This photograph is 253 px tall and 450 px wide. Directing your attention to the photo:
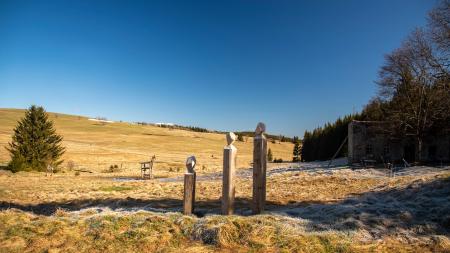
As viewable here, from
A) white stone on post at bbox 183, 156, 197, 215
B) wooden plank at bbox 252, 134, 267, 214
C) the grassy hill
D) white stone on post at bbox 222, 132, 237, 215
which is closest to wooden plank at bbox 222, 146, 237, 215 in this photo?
white stone on post at bbox 222, 132, 237, 215

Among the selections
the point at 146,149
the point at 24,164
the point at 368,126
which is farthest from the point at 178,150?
the point at 368,126

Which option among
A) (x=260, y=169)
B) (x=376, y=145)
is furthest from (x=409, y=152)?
(x=260, y=169)

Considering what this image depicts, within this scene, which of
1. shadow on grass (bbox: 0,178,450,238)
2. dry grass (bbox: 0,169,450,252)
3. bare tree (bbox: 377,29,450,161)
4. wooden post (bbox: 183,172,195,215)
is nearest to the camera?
dry grass (bbox: 0,169,450,252)

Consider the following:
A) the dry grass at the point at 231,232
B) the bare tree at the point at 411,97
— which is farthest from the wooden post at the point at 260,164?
the bare tree at the point at 411,97

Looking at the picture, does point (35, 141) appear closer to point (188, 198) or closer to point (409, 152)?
point (188, 198)

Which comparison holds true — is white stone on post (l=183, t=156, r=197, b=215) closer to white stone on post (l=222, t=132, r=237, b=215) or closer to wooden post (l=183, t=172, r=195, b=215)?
wooden post (l=183, t=172, r=195, b=215)

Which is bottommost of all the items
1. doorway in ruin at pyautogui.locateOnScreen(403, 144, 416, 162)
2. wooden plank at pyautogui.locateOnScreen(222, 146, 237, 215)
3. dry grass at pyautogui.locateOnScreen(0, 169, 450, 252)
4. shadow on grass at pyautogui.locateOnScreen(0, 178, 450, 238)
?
dry grass at pyautogui.locateOnScreen(0, 169, 450, 252)

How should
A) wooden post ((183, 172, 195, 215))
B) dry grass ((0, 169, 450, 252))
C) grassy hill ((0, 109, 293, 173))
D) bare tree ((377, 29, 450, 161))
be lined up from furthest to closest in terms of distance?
1. grassy hill ((0, 109, 293, 173))
2. bare tree ((377, 29, 450, 161))
3. wooden post ((183, 172, 195, 215))
4. dry grass ((0, 169, 450, 252))

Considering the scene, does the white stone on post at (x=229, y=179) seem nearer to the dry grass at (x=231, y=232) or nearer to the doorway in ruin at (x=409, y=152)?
the dry grass at (x=231, y=232)

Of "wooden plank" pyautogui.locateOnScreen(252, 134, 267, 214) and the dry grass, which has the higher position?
"wooden plank" pyautogui.locateOnScreen(252, 134, 267, 214)

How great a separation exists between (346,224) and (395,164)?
88.0 feet

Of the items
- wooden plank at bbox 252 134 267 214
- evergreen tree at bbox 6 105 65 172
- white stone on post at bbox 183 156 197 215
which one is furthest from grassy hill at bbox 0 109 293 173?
wooden plank at bbox 252 134 267 214

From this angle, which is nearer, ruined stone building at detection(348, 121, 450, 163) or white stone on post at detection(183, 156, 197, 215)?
white stone on post at detection(183, 156, 197, 215)

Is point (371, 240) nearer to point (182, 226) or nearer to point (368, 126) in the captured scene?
point (182, 226)
